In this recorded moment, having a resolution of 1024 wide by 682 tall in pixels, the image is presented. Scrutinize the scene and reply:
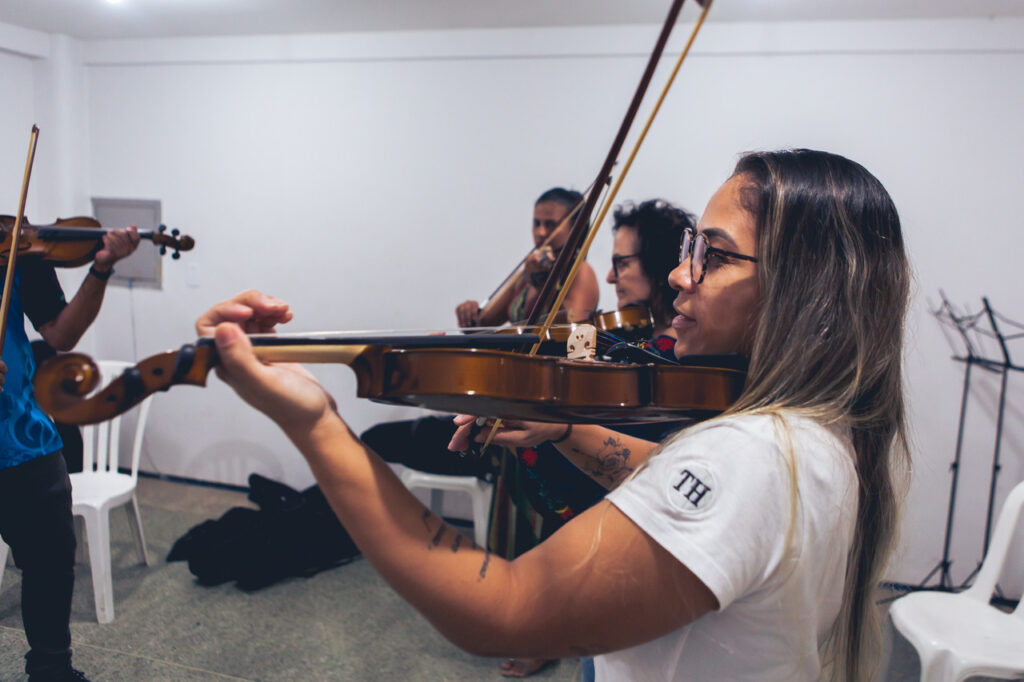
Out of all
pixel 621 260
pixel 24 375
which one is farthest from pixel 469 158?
pixel 24 375

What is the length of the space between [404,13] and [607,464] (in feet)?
9.27

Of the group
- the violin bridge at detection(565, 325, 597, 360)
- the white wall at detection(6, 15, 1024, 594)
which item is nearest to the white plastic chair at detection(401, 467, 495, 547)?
the white wall at detection(6, 15, 1024, 594)

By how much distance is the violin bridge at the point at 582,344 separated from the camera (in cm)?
111

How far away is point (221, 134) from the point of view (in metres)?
3.74

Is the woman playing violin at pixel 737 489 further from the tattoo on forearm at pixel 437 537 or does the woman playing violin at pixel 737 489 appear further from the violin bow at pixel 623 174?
the violin bow at pixel 623 174

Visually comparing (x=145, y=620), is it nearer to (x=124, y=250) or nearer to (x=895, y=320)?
(x=124, y=250)

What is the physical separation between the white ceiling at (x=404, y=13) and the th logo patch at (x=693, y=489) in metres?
2.79

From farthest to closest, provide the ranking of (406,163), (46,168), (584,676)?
1. (406,163)
2. (46,168)
3. (584,676)

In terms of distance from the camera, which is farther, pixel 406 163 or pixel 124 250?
pixel 406 163

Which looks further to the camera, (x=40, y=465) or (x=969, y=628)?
(x=969, y=628)

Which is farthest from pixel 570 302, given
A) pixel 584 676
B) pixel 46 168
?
pixel 46 168

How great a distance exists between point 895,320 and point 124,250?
5.82 feet

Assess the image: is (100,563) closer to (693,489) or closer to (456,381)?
(456,381)

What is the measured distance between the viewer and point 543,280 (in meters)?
2.69
